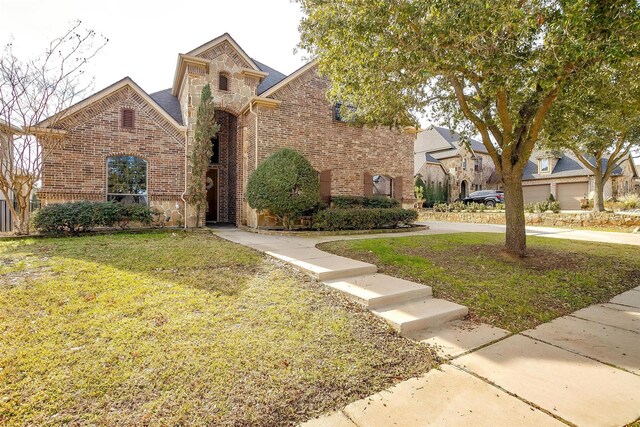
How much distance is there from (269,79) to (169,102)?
4.32 meters

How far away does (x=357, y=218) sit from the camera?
10.5m

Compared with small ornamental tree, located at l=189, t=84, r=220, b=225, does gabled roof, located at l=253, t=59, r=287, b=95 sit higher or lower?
higher

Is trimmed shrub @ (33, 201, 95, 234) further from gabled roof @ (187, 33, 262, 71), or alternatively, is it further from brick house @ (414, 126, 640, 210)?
brick house @ (414, 126, 640, 210)

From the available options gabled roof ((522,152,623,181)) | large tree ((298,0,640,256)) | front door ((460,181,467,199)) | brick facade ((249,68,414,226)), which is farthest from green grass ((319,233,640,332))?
front door ((460,181,467,199))

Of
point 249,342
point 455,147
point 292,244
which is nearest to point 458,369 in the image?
point 249,342

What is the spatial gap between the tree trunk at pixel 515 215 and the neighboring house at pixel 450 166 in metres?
20.5

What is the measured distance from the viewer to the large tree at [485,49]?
13.2 ft

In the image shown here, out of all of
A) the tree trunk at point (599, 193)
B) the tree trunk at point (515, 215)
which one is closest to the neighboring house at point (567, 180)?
the tree trunk at point (599, 193)

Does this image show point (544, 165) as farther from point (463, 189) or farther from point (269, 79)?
point (269, 79)

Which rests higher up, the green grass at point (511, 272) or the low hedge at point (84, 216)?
the low hedge at point (84, 216)

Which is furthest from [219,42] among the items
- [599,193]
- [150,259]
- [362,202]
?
[599,193]

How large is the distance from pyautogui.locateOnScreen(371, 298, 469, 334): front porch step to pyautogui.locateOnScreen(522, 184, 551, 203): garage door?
2810 centimetres

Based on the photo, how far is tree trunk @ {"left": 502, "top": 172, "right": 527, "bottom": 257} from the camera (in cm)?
648

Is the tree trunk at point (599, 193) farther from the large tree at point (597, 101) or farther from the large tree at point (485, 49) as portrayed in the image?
the large tree at point (485, 49)
